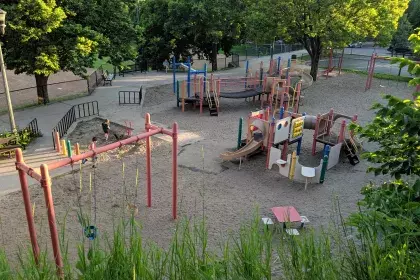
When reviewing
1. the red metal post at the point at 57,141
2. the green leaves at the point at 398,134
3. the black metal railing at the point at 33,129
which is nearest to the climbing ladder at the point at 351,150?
the green leaves at the point at 398,134

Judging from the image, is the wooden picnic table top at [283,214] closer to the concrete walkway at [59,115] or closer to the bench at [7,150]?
the concrete walkway at [59,115]

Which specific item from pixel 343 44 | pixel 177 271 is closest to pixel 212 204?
pixel 177 271

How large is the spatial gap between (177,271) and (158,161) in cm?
1011

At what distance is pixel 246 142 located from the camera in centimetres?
1419

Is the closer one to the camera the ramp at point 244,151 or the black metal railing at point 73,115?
the ramp at point 244,151

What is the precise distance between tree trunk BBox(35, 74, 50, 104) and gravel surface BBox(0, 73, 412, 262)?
15.3ft

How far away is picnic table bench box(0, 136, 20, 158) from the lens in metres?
13.1

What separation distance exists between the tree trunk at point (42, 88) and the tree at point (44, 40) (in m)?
1.82

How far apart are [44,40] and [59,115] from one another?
350cm

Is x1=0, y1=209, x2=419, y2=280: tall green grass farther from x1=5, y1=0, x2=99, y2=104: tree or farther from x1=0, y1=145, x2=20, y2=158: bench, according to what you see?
x1=5, y1=0, x2=99, y2=104: tree

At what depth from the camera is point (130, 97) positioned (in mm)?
21828

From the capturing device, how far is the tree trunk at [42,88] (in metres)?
19.3

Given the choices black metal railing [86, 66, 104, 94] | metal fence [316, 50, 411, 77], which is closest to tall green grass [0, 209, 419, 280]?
black metal railing [86, 66, 104, 94]

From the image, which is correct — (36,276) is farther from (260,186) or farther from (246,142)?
(246,142)
